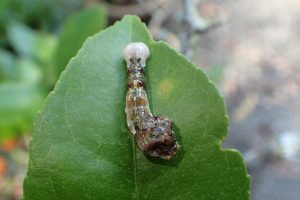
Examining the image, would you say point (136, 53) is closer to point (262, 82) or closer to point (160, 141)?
point (160, 141)

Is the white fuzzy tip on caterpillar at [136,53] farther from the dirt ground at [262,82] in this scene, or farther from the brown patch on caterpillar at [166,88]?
the dirt ground at [262,82]

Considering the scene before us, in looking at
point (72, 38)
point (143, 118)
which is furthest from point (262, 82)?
point (143, 118)

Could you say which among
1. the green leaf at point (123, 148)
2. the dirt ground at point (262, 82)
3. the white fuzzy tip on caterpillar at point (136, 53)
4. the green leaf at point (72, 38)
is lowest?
the green leaf at point (123, 148)

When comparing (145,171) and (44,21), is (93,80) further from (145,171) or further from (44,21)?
(44,21)

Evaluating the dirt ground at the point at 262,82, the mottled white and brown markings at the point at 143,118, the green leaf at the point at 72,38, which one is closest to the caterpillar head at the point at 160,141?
the mottled white and brown markings at the point at 143,118

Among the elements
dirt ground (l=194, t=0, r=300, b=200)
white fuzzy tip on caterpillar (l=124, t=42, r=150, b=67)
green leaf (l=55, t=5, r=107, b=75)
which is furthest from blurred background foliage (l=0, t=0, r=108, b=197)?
dirt ground (l=194, t=0, r=300, b=200)

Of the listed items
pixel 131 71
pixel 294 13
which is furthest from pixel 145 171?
pixel 294 13
